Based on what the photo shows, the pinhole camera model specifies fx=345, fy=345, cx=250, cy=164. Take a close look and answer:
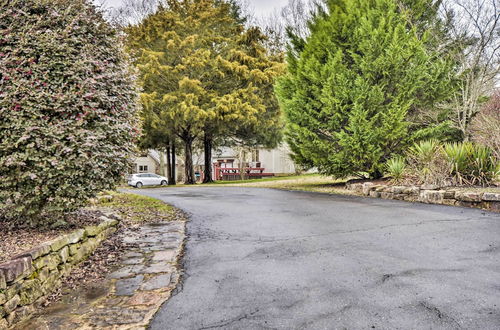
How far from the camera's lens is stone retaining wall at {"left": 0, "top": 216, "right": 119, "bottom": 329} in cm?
278

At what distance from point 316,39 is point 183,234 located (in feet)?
33.2

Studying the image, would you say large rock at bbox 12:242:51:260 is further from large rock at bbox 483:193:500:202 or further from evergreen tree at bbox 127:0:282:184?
evergreen tree at bbox 127:0:282:184

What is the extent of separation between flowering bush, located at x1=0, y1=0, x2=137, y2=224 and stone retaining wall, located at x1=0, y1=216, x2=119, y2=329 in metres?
0.59

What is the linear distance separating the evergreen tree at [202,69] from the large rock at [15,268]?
1592 centimetres

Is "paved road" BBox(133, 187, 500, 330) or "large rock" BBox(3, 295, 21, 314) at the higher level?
"large rock" BBox(3, 295, 21, 314)

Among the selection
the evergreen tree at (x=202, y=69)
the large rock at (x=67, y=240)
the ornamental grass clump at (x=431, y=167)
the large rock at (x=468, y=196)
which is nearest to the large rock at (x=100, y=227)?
the large rock at (x=67, y=240)

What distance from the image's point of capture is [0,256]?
3.22m

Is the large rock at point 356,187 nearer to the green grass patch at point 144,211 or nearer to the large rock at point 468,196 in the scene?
the large rock at point 468,196

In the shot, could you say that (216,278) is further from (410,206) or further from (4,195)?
(410,206)

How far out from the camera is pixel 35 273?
322 centimetres

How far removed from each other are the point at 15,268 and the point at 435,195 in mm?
8548

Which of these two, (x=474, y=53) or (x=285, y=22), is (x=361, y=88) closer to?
(x=474, y=53)

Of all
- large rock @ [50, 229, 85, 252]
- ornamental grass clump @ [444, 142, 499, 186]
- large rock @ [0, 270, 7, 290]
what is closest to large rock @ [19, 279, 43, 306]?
large rock @ [0, 270, 7, 290]

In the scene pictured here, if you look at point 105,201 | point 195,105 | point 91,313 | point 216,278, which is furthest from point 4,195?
point 195,105
